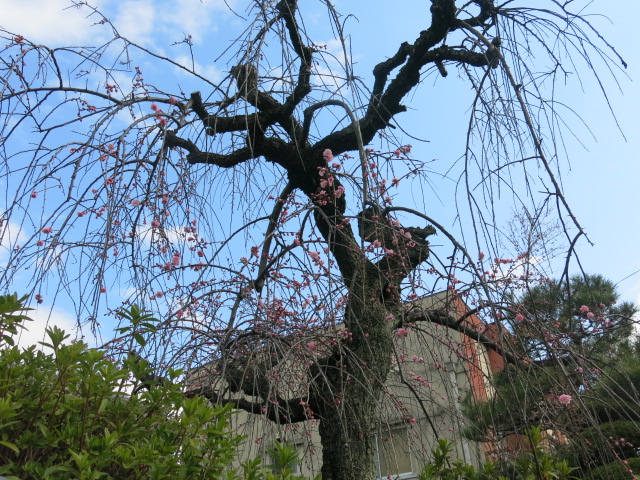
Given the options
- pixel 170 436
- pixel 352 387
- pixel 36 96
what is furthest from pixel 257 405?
pixel 36 96

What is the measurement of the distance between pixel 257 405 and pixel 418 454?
120 centimetres

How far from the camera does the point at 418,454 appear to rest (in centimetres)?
346

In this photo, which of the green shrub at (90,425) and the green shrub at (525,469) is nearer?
the green shrub at (90,425)

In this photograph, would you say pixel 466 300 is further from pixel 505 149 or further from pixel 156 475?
pixel 156 475

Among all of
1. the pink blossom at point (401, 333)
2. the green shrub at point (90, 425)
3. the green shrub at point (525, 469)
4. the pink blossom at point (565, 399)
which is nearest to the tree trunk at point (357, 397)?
the pink blossom at point (401, 333)

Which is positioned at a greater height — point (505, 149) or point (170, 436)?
point (505, 149)

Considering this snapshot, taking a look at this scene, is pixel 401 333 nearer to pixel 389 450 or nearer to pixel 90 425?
pixel 389 450

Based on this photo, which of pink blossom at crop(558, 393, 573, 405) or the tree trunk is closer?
pink blossom at crop(558, 393, 573, 405)

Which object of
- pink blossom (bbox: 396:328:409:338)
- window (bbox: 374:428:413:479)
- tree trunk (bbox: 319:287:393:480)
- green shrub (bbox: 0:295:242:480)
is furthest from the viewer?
pink blossom (bbox: 396:328:409:338)

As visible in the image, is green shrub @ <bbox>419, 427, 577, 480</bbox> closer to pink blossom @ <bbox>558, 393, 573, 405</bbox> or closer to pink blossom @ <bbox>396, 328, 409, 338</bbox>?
pink blossom @ <bbox>558, 393, 573, 405</bbox>

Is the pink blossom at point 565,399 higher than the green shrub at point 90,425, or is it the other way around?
the pink blossom at point 565,399

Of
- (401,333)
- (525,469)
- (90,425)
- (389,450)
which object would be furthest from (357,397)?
(90,425)

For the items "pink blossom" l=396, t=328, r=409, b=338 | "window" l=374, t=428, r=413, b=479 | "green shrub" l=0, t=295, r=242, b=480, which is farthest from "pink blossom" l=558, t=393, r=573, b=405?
"green shrub" l=0, t=295, r=242, b=480

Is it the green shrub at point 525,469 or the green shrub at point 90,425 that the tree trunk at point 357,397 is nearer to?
the green shrub at point 525,469
